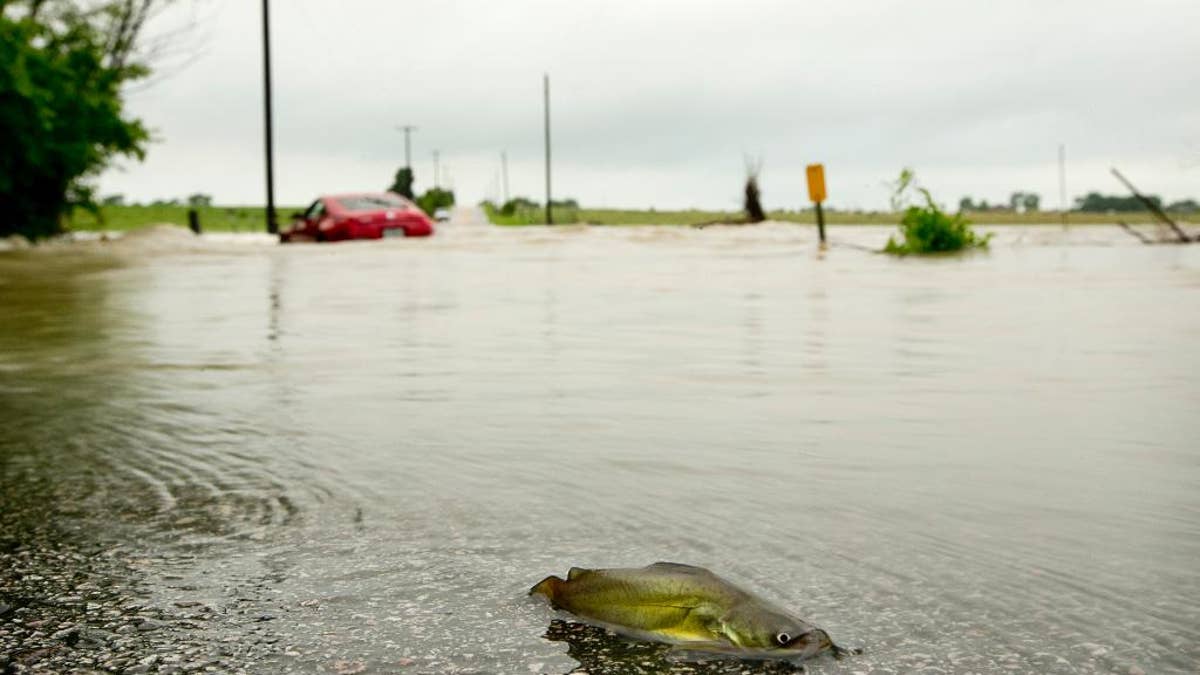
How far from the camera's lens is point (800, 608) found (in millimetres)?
2611

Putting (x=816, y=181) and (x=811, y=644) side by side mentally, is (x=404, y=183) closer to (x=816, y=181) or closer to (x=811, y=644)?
(x=816, y=181)

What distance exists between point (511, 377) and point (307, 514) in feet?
11.4

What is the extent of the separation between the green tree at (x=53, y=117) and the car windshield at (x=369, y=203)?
4637 millimetres

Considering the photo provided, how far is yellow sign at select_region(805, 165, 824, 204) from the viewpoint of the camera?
24031mm

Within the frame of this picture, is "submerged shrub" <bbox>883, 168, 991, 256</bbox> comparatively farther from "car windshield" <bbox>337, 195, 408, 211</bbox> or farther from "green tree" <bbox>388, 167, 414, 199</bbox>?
"green tree" <bbox>388, 167, 414, 199</bbox>

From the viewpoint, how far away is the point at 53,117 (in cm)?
2838

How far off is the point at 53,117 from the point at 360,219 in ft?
21.5

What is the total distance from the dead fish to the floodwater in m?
0.05

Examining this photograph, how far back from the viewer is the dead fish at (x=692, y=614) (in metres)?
2.24

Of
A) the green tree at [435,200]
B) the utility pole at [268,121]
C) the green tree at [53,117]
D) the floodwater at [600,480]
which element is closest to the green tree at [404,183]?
the green tree at [435,200]

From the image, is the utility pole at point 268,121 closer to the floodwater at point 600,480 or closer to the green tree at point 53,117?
the green tree at point 53,117

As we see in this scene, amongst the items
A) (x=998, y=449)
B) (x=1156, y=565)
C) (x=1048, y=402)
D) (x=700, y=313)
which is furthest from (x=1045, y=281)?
(x=1156, y=565)

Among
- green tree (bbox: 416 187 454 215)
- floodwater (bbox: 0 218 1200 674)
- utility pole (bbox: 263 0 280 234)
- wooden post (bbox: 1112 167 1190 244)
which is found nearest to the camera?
floodwater (bbox: 0 218 1200 674)

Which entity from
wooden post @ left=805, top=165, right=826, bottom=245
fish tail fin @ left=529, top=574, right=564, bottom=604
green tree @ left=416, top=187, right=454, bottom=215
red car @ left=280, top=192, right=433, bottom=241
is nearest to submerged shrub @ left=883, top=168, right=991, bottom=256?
wooden post @ left=805, top=165, right=826, bottom=245
